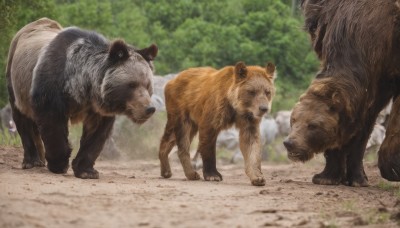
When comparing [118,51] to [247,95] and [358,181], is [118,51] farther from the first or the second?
[358,181]

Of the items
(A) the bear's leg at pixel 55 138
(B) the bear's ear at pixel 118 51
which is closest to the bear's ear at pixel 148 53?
(B) the bear's ear at pixel 118 51

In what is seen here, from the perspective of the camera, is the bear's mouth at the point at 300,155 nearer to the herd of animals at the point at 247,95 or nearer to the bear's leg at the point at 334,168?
the herd of animals at the point at 247,95

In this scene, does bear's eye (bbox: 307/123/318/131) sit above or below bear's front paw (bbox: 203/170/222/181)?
above

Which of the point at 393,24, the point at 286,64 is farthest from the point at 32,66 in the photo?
the point at 286,64

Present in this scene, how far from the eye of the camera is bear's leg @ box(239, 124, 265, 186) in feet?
29.8

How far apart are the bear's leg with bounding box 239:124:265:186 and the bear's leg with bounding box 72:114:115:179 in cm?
166

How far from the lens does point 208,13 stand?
89.8 ft

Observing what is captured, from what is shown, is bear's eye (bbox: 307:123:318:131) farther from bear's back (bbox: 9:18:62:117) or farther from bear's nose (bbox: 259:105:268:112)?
bear's back (bbox: 9:18:62:117)

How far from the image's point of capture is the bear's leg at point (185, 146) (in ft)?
32.9

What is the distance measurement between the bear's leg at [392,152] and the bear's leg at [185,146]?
2.64 metres

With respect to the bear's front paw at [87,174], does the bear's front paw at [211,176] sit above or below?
above

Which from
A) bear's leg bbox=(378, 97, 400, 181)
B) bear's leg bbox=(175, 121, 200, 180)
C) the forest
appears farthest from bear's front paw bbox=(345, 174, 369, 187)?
the forest

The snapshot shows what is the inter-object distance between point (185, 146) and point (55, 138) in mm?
1781

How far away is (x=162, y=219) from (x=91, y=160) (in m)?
3.55
